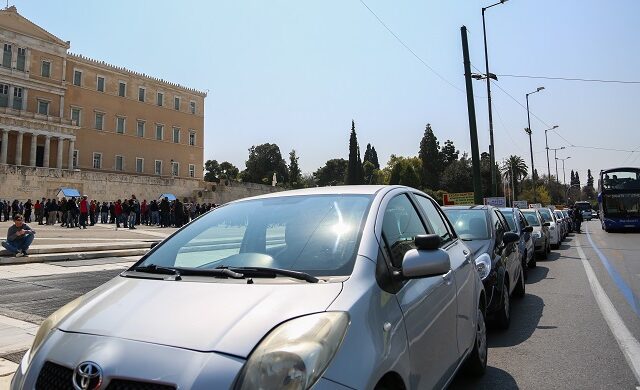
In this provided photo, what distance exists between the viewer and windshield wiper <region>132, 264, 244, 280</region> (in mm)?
2629

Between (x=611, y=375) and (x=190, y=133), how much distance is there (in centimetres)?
7413

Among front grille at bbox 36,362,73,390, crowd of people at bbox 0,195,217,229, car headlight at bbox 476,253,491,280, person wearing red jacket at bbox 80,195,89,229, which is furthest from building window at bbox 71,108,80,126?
front grille at bbox 36,362,73,390

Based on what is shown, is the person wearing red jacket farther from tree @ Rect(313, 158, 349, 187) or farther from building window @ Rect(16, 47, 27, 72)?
tree @ Rect(313, 158, 349, 187)

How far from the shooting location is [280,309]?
7.06ft

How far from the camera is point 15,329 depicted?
5.93 m

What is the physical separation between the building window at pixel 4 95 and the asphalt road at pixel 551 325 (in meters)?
53.4

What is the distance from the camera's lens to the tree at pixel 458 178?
8238 centimetres

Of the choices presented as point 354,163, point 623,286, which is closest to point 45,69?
point 354,163

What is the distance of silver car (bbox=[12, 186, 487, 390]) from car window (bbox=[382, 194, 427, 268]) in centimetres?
2

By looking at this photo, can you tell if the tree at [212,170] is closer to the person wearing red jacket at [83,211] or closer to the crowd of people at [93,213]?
the crowd of people at [93,213]

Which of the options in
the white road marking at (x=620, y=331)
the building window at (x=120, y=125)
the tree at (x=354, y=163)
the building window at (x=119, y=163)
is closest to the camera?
the white road marking at (x=620, y=331)

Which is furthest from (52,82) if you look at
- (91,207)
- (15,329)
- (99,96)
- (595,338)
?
(595,338)

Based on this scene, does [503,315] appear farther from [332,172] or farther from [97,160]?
[332,172]

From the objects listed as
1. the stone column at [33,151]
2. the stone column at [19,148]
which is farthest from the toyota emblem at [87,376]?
the stone column at [33,151]
